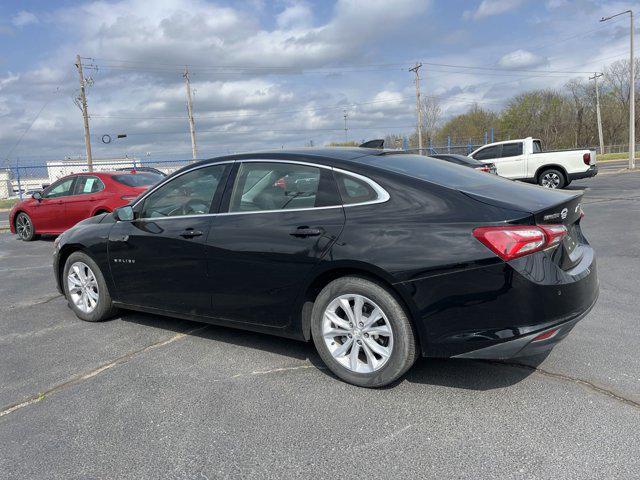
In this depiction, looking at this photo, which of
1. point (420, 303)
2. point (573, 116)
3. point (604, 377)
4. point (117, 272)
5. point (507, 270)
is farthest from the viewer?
point (573, 116)

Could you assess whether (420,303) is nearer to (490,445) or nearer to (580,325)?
(490,445)

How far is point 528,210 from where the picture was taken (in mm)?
3102

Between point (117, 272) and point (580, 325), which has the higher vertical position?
point (117, 272)

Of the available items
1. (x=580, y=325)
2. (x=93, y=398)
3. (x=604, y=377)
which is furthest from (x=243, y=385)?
(x=580, y=325)

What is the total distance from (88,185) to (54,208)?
118 cm

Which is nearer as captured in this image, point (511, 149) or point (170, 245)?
point (170, 245)

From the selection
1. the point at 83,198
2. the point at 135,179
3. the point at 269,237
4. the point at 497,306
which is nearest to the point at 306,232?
the point at 269,237

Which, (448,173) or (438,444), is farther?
(448,173)

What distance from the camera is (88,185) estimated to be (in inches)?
420

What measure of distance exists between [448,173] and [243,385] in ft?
6.88

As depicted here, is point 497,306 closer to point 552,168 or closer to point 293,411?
point 293,411

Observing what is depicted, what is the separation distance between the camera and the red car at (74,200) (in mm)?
10266

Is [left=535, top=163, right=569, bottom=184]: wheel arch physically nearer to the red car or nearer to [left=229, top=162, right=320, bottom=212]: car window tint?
the red car

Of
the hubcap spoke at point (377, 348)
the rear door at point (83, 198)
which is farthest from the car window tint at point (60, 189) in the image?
the hubcap spoke at point (377, 348)
